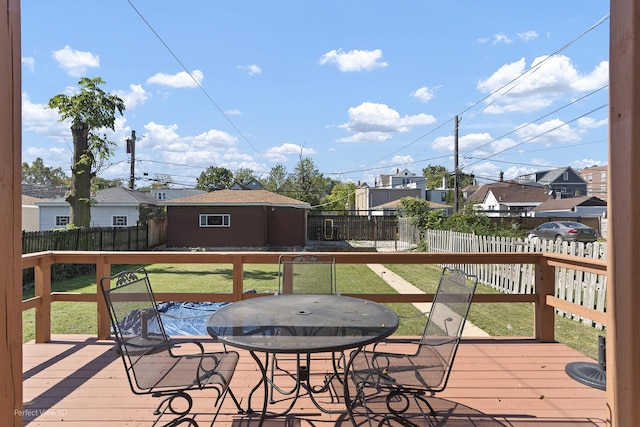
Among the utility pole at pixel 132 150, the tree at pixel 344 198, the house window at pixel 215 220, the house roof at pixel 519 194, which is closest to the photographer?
the house window at pixel 215 220

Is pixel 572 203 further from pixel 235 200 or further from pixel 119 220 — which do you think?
pixel 119 220

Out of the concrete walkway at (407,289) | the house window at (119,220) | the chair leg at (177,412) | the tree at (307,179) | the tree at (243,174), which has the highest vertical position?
the tree at (243,174)

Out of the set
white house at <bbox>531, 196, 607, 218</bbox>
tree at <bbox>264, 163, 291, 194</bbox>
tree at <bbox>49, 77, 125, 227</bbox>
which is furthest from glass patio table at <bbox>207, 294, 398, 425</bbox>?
tree at <bbox>264, 163, 291, 194</bbox>

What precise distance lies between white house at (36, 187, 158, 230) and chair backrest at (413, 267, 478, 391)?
22920 mm

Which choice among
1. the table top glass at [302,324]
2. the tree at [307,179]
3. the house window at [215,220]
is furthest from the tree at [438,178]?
the table top glass at [302,324]

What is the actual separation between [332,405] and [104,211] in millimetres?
24024

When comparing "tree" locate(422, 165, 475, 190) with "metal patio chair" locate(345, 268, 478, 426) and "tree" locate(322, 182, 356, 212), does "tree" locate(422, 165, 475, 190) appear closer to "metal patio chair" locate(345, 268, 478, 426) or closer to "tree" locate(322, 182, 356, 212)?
"tree" locate(322, 182, 356, 212)

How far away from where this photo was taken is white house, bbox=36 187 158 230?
22266 millimetres

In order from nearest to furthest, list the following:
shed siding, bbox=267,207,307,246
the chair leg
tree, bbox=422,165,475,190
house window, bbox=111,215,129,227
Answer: the chair leg → house window, bbox=111,215,129,227 → shed siding, bbox=267,207,307,246 → tree, bbox=422,165,475,190

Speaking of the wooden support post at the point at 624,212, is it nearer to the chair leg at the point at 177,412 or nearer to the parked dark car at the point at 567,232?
the chair leg at the point at 177,412

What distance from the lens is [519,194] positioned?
44.2 m

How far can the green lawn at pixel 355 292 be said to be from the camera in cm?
578

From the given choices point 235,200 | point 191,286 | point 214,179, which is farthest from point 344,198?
point 191,286

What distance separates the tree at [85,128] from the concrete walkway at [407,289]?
10.8m
